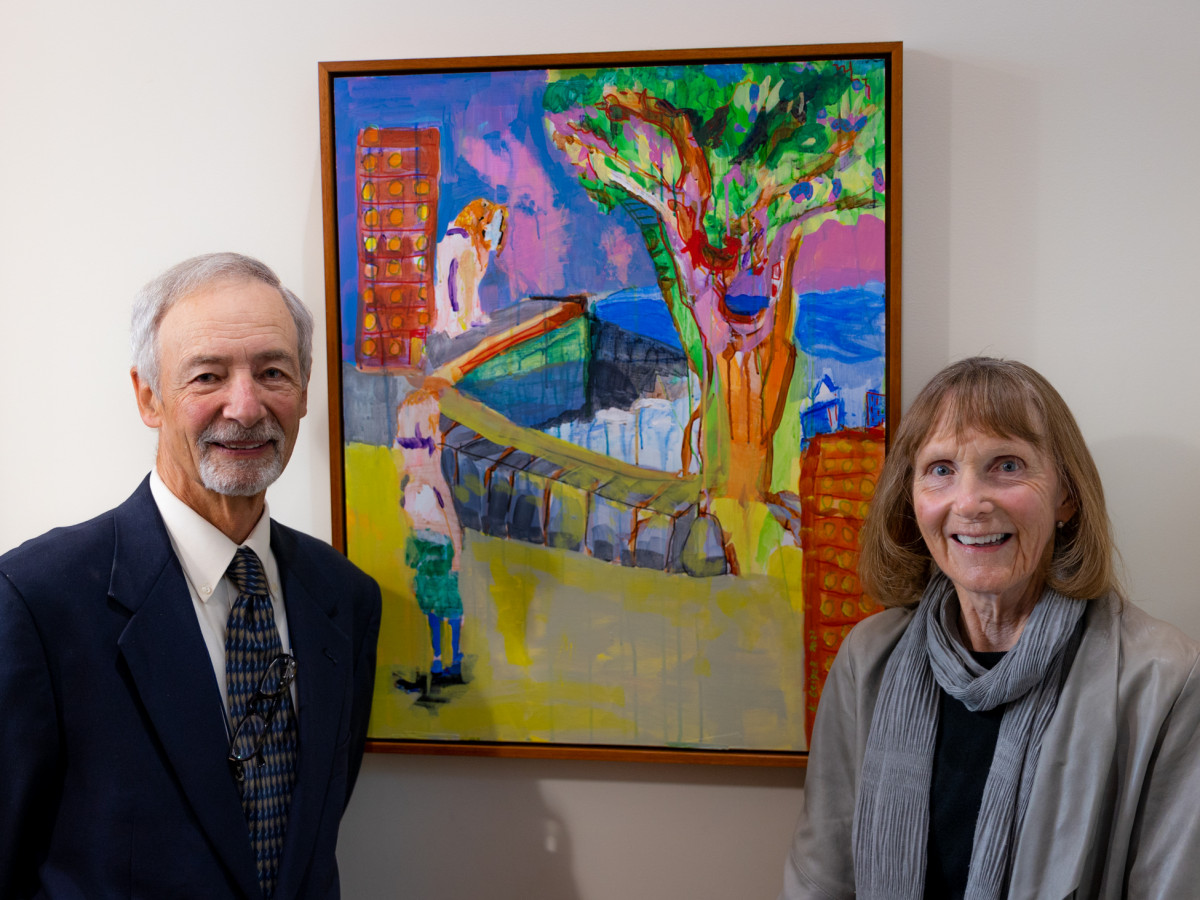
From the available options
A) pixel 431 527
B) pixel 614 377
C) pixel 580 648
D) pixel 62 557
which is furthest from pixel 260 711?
pixel 614 377

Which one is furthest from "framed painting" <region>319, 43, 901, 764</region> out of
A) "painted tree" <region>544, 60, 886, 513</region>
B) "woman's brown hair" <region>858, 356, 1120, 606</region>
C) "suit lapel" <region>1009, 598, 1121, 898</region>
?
"suit lapel" <region>1009, 598, 1121, 898</region>

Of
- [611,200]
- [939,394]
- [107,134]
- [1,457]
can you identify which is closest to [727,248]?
[611,200]

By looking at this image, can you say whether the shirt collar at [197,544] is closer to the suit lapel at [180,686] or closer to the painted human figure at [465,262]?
the suit lapel at [180,686]

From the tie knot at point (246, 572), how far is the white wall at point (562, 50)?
37 cm

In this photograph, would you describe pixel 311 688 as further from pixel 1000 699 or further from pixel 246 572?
pixel 1000 699

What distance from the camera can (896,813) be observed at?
3.98ft

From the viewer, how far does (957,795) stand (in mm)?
1214

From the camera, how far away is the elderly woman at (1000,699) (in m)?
1.09

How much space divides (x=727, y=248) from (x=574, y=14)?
0.48 m

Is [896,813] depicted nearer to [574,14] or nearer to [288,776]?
[288,776]

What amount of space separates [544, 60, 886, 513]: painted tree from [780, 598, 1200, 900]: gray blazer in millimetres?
540

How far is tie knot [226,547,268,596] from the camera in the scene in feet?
3.85

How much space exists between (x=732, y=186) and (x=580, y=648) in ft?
2.69

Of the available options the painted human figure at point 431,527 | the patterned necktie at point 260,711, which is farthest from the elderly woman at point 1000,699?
the patterned necktie at point 260,711
